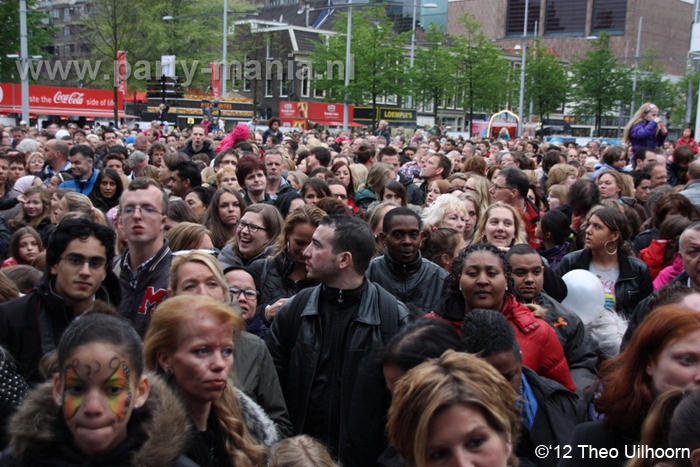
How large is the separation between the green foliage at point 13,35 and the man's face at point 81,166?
83.9 feet

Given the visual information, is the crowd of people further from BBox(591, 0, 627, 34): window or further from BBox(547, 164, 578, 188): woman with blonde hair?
BBox(591, 0, 627, 34): window

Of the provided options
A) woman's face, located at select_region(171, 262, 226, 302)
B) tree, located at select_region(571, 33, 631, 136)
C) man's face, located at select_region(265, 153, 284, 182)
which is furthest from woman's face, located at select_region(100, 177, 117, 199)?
tree, located at select_region(571, 33, 631, 136)

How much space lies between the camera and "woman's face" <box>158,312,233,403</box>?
9.62 ft

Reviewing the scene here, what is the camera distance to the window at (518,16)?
304 feet

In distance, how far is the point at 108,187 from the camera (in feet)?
28.7

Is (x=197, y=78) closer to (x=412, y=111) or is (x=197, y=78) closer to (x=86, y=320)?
(x=412, y=111)

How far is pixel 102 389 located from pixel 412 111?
3622 centimetres

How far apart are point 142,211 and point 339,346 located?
72.4 inches

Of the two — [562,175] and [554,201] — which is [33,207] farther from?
[562,175]

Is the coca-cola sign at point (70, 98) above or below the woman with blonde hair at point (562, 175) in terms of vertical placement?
above

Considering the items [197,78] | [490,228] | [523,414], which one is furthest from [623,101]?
[523,414]

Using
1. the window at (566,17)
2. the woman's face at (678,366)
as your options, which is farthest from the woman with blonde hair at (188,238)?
the window at (566,17)

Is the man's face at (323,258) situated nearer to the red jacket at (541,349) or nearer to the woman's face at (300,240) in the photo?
the red jacket at (541,349)

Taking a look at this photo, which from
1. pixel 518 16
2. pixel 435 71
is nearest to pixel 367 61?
pixel 435 71
